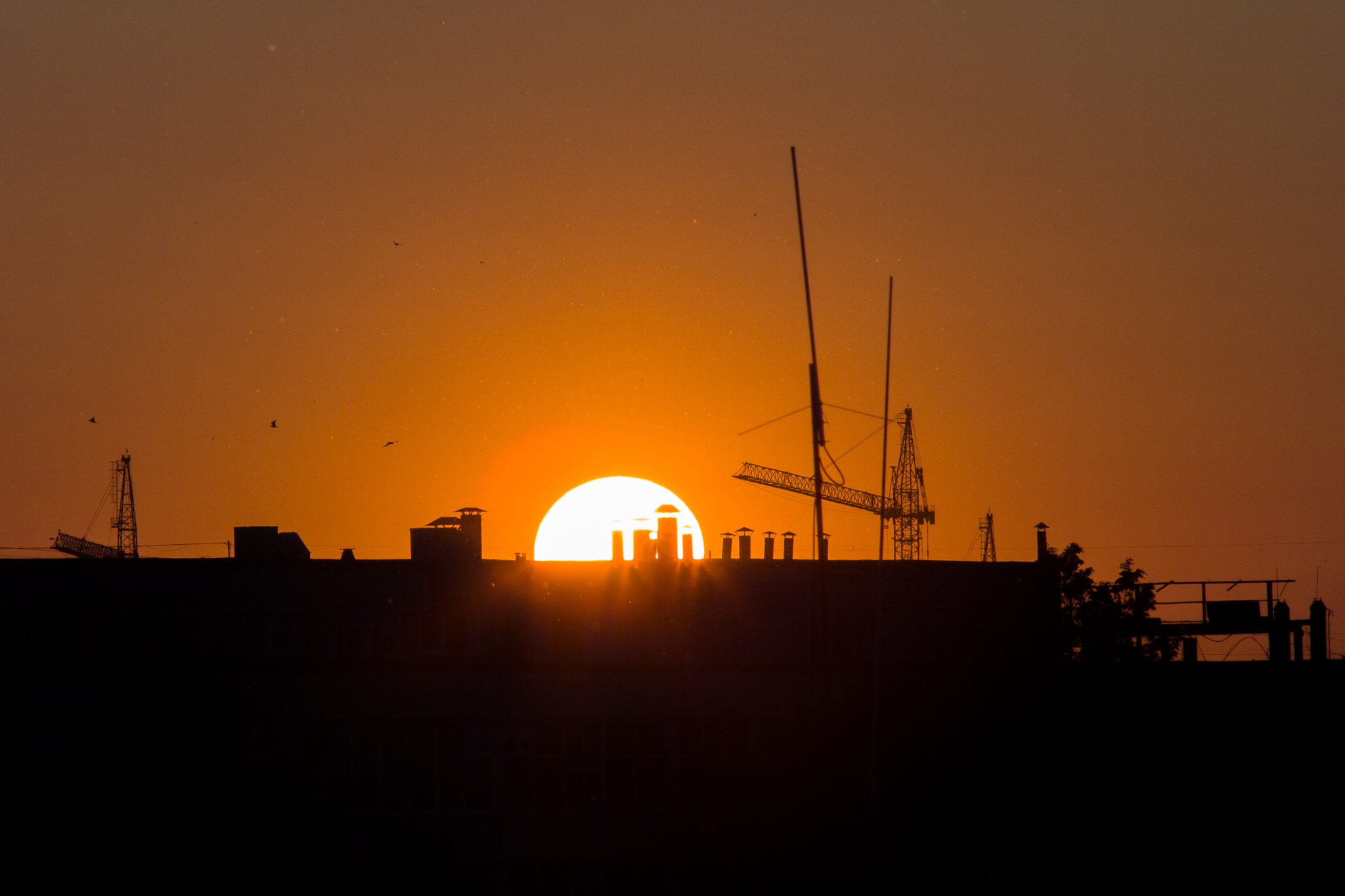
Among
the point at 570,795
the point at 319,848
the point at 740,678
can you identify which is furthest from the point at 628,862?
the point at 319,848

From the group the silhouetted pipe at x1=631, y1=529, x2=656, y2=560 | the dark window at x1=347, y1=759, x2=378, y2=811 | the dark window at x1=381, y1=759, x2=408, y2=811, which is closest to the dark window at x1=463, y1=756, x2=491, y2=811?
the dark window at x1=381, y1=759, x2=408, y2=811

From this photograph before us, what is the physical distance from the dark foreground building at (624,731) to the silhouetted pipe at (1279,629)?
9.56 feet

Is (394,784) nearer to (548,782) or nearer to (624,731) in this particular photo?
(548,782)

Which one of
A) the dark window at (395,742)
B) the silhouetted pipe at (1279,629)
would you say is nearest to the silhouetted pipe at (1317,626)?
the silhouetted pipe at (1279,629)

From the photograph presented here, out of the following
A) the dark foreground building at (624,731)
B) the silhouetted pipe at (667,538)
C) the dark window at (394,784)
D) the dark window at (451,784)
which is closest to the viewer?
the dark foreground building at (624,731)

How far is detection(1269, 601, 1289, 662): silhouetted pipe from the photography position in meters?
52.1

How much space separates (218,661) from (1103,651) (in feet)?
83.3

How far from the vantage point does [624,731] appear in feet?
159

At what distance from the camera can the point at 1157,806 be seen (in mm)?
39938

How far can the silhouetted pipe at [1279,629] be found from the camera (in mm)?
52094

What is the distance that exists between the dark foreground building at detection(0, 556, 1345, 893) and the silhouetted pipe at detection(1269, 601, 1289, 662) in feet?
9.56

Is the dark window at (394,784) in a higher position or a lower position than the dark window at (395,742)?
lower

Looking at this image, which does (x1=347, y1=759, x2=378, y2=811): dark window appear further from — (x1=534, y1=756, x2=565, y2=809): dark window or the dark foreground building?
(x1=534, y1=756, x2=565, y2=809): dark window

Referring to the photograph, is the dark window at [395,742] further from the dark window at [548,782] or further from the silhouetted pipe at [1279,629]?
the silhouetted pipe at [1279,629]
